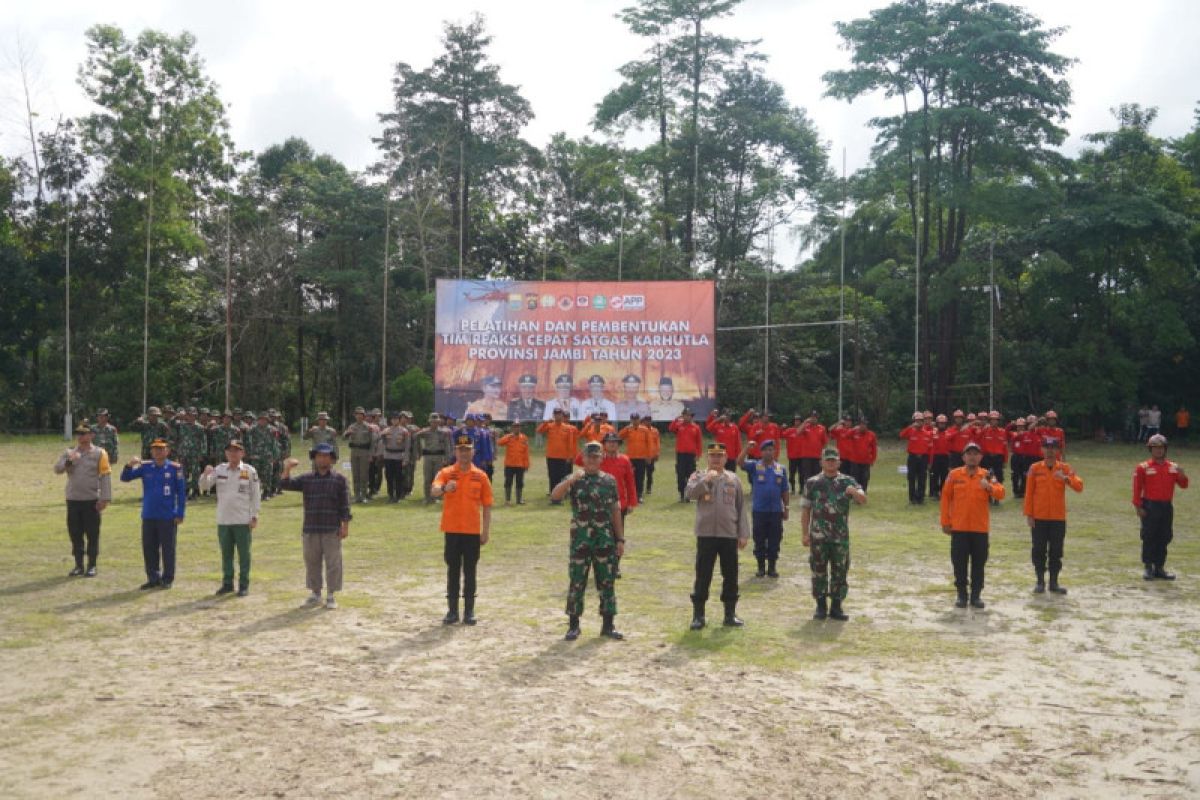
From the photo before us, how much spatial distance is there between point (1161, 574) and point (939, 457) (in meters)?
7.81

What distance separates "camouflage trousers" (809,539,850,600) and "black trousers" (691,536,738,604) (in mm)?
916

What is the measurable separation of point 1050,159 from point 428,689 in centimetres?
3432

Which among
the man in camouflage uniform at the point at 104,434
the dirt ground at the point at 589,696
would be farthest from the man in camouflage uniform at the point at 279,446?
the dirt ground at the point at 589,696

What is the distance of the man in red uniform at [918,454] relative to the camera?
19359mm

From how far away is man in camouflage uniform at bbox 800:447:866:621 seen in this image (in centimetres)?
988

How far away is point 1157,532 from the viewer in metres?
12.1

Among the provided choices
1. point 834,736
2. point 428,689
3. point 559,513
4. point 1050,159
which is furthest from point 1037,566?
point 1050,159

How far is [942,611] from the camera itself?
10.3 meters

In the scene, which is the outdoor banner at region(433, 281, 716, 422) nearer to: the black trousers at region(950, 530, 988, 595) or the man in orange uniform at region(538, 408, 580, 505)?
the man in orange uniform at region(538, 408, 580, 505)

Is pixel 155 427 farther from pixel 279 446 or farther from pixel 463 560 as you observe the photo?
pixel 463 560

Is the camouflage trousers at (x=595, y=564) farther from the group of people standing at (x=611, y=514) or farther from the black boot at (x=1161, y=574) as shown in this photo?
the black boot at (x=1161, y=574)

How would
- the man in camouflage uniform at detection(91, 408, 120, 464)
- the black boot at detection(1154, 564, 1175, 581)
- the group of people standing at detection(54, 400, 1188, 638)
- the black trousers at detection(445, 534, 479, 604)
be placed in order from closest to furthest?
the group of people standing at detection(54, 400, 1188, 638), the black trousers at detection(445, 534, 479, 604), the black boot at detection(1154, 564, 1175, 581), the man in camouflage uniform at detection(91, 408, 120, 464)

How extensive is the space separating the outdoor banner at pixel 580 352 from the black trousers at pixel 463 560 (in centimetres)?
2082

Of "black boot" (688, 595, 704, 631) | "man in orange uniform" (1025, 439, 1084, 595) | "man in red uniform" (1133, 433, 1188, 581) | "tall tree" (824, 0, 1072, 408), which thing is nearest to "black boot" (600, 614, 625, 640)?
"black boot" (688, 595, 704, 631)
